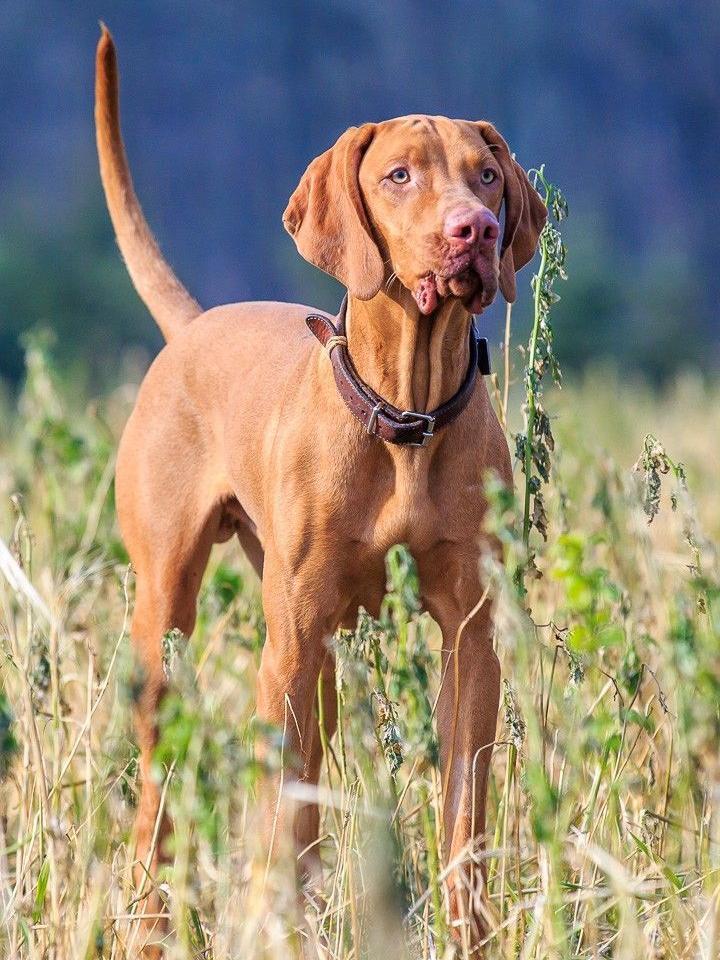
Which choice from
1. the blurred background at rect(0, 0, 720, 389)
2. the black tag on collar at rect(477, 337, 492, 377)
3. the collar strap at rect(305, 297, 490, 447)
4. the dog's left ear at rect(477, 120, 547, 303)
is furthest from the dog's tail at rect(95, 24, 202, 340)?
the blurred background at rect(0, 0, 720, 389)

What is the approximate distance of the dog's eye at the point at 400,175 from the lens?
356 cm

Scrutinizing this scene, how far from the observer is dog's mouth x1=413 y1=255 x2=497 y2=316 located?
3346mm

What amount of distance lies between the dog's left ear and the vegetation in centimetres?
18

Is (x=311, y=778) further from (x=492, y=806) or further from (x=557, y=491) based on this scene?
(x=557, y=491)

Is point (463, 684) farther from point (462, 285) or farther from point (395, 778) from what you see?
point (462, 285)

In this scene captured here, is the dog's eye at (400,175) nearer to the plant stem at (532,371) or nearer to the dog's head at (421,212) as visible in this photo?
the dog's head at (421,212)

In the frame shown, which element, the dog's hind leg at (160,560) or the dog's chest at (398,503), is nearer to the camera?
the dog's chest at (398,503)

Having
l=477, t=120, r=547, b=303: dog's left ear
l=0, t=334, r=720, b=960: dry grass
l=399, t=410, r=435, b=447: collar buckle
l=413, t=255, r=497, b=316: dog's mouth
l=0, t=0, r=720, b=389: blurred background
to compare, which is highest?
l=0, t=0, r=720, b=389: blurred background

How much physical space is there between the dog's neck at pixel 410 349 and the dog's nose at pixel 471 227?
35 cm

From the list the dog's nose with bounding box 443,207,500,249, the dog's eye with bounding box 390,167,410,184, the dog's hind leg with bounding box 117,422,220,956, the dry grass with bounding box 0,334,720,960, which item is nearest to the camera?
the dry grass with bounding box 0,334,720,960

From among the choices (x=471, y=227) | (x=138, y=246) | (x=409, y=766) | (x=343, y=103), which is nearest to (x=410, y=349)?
(x=471, y=227)

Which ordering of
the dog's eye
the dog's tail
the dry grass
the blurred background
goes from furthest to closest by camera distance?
the blurred background, the dog's tail, the dog's eye, the dry grass

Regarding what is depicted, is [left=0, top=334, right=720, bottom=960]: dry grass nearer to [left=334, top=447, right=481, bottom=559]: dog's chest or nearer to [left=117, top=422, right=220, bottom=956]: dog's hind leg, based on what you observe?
[left=117, top=422, right=220, bottom=956]: dog's hind leg

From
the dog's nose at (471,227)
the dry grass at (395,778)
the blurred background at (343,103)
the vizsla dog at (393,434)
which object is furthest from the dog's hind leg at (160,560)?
the blurred background at (343,103)
